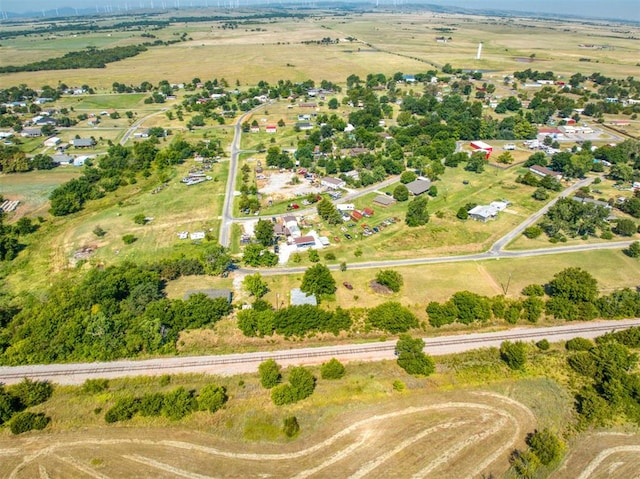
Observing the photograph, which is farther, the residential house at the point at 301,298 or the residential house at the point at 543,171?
the residential house at the point at 543,171

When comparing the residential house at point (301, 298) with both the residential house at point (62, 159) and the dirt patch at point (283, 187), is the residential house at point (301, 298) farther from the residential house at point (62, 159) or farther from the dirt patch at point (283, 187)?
the residential house at point (62, 159)

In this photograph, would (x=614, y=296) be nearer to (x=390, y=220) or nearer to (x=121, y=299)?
(x=390, y=220)

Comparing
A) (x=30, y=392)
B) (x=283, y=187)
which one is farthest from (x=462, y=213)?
(x=30, y=392)

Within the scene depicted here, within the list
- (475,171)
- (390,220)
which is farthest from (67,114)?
(475,171)

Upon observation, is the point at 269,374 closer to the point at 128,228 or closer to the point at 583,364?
the point at 583,364

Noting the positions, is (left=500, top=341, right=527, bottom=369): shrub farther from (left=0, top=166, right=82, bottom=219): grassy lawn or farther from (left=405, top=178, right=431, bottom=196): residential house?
(left=0, top=166, right=82, bottom=219): grassy lawn

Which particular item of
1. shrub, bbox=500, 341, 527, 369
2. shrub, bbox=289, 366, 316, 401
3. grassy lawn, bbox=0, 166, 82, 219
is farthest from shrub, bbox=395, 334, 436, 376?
grassy lawn, bbox=0, 166, 82, 219

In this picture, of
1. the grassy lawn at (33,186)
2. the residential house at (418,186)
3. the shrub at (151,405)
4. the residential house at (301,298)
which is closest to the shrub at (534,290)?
the residential house at (301,298)
